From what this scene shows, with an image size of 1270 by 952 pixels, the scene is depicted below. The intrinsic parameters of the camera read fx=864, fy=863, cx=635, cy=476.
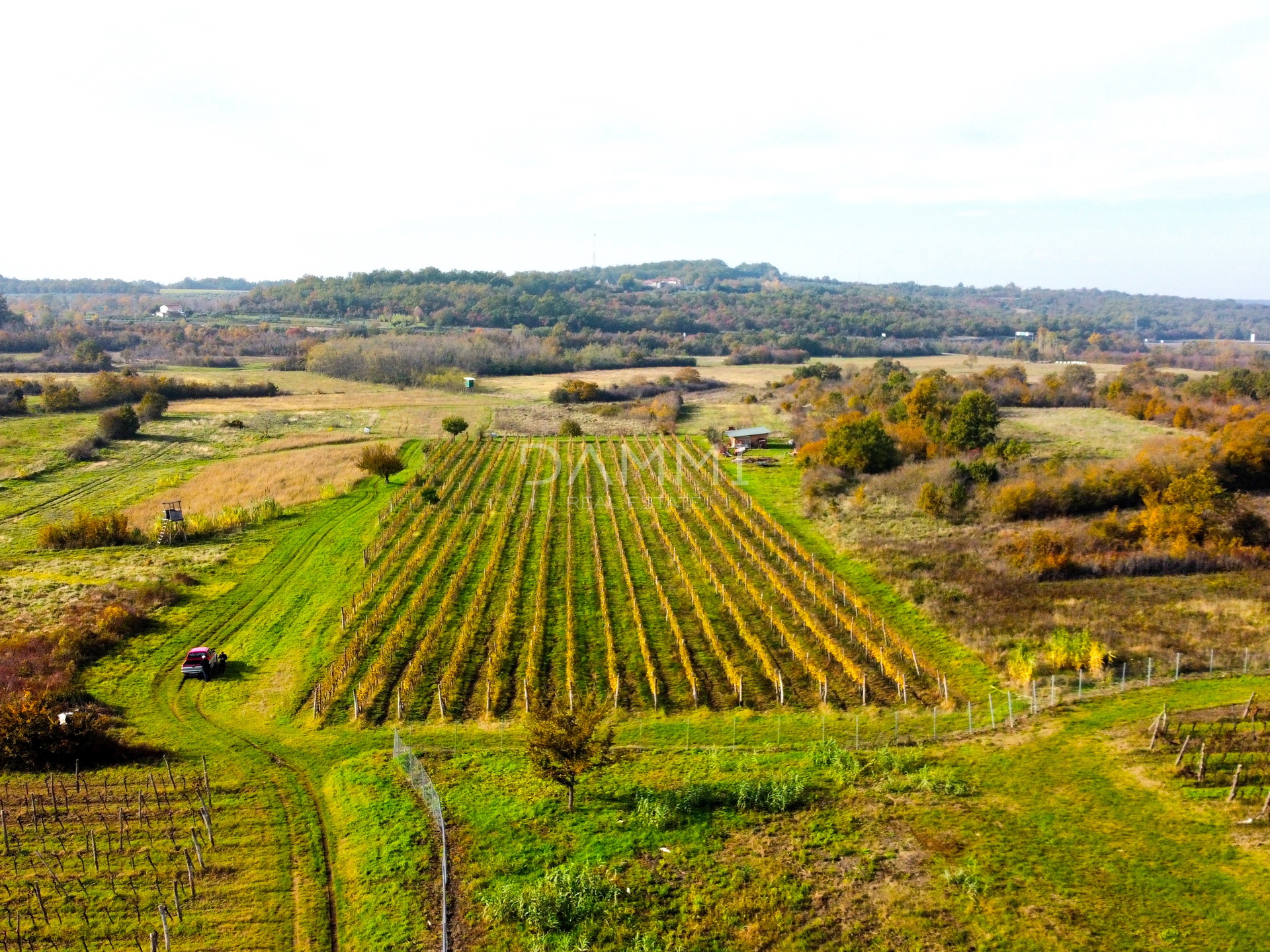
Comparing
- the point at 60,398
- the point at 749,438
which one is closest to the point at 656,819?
the point at 749,438

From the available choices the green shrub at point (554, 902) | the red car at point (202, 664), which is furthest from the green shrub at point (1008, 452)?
the red car at point (202, 664)

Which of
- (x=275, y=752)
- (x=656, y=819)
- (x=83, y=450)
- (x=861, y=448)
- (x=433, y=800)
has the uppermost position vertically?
(x=861, y=448)

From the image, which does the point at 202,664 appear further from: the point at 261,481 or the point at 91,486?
the point at 91,486

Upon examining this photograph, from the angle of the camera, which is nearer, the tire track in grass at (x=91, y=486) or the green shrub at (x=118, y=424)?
the tire track in grass at (x=91, y=486)

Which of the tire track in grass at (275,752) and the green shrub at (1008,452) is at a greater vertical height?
the green shrub at (1008,452)

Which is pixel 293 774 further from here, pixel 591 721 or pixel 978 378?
pixel 978 378

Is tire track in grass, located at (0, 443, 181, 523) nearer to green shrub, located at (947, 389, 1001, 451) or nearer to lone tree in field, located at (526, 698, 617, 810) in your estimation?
lone tree in field, located at (526, 698, 617, 810)

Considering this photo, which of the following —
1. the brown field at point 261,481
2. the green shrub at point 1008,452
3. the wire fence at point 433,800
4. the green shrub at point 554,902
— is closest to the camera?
the green shrub at point 554,902

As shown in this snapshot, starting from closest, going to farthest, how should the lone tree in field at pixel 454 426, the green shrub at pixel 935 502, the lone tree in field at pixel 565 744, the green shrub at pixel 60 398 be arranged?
the lone tree in field at pixel 565 744, the green shrub at pixel 935 502, the lone tree in field at pixel 454 426, the green shrub at pixel 60 398

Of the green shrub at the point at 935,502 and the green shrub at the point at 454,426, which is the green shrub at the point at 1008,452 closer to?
the green shrub at the point at 935,502
